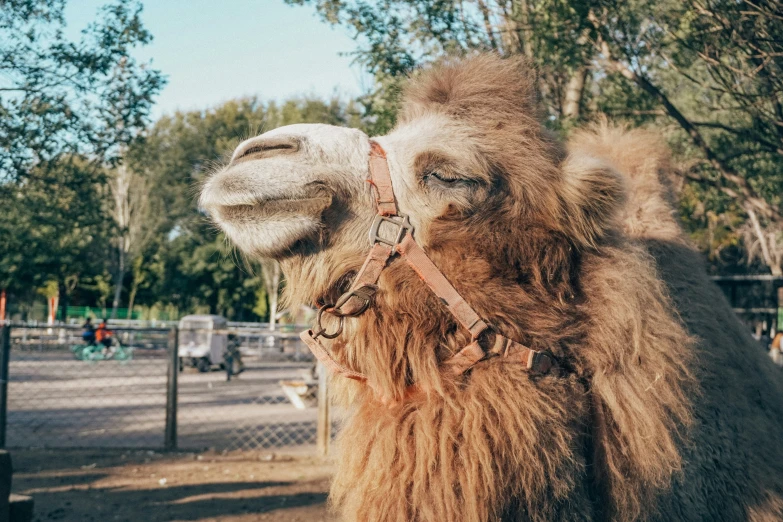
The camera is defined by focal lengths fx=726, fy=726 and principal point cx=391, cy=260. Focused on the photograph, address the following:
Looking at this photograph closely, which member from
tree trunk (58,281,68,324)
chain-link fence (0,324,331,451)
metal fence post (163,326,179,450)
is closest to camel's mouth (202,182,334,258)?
chain-link fence (0,324,331,451)

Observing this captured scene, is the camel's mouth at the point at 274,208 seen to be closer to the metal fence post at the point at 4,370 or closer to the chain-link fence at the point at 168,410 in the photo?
the chain-link fence at the point at 168,410

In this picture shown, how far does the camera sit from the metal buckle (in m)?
2.32

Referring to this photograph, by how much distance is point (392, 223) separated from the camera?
234cm

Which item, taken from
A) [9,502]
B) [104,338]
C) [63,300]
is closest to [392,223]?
[9,502]

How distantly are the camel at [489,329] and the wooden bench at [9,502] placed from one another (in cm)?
355

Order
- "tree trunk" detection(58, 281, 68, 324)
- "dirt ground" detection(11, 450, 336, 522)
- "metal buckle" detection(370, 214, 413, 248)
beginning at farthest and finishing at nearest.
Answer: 1. "tree trunk" detection(58, 281, 68, 324)
2. "dirt ground" detection(11, 450, 336, 522)
3. "metal buckle" detection(370, 214, 413, 248)

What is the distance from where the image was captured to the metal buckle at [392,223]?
7.60 feet

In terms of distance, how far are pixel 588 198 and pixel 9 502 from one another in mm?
4873

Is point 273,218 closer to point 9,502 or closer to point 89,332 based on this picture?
point 9,502

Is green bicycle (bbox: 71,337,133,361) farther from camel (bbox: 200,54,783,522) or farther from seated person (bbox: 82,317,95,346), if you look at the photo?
camel (bbox: 200,54,783,522)

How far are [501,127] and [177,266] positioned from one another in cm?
4362

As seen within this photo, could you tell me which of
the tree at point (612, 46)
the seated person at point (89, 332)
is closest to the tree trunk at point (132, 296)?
the seated person at point (89, 332)

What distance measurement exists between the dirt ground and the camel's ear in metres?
4.10

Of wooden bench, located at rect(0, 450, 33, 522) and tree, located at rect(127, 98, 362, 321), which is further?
tree, located at rect(127, 98, 362, 321)
